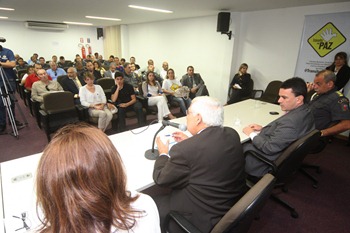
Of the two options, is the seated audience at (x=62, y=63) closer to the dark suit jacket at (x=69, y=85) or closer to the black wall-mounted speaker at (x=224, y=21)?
the dark suit jacket at (x=69, y=85)

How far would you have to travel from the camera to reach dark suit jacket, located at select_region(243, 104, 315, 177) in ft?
5.93

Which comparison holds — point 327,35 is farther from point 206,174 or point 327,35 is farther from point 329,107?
point 206,174

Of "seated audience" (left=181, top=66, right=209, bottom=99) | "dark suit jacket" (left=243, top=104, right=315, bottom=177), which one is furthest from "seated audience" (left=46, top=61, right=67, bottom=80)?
"dark suit jacket" (left=243, top=104, right=315, bottom=177)

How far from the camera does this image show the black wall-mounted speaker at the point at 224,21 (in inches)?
191

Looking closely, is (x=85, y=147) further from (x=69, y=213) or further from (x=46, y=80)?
(x=46, y=80)

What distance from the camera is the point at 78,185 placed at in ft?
1.89

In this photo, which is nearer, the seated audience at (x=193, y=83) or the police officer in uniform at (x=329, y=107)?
the police officer in uniform at (x=329, y=107)

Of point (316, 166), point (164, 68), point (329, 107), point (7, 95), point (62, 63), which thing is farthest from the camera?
point (62, 63)

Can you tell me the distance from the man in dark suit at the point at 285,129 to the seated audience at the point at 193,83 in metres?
3.05

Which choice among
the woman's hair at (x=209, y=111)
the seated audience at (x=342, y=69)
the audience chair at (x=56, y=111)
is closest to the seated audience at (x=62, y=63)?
the audience chair at (x=56, y=111)

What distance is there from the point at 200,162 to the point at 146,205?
1.59ft

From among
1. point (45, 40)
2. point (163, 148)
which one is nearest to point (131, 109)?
point (163, 148)

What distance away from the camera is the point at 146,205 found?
76cm

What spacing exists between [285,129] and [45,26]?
1118cm
